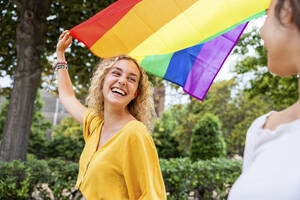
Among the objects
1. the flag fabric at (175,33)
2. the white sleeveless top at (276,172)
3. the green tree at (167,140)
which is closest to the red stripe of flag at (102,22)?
the flag fabric at (175,33)

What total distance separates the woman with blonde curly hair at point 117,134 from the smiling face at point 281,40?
1.12 m

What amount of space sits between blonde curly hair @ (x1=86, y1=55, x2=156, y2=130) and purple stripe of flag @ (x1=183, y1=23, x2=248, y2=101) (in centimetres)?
40

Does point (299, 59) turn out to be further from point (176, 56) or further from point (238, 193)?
point (176, 56)

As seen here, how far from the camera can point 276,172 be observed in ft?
2.24

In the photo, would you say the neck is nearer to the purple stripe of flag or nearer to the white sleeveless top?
the purple stripe of flag

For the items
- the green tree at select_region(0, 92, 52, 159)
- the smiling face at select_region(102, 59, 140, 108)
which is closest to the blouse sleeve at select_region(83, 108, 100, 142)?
the smiling face at select_region(102, 59, 140, 108)

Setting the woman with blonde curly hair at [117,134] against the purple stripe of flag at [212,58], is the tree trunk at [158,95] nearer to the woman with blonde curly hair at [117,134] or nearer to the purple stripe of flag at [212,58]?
the woman with blonde curly hair at [117,134]

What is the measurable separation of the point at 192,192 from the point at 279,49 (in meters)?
5.16

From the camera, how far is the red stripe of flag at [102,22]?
2.02 metres

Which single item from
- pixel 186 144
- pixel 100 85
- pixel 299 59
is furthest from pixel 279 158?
pixel 186 144

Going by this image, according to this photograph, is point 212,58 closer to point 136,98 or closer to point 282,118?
point 136,98

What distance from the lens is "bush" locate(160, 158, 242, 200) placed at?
4930 mm

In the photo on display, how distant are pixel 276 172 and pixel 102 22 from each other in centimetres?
171

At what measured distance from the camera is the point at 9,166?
445 centimetres
